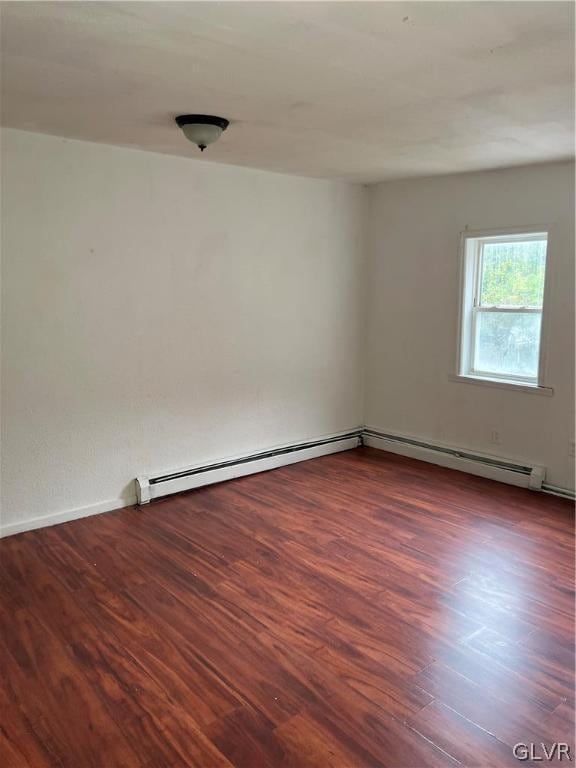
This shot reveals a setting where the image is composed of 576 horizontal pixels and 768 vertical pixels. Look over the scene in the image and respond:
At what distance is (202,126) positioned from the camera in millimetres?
2939

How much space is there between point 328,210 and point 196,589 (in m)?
3.37

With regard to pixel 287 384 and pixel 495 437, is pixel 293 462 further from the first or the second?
pixel 495 437

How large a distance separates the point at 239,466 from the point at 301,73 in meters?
3.01

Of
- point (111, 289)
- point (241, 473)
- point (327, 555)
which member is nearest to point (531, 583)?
point (327, 555)

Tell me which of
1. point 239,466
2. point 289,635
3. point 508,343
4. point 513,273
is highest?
point 513,273

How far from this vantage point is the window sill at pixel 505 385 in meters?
4.25

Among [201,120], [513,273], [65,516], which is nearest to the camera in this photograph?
[201,120]

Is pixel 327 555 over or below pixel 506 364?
below

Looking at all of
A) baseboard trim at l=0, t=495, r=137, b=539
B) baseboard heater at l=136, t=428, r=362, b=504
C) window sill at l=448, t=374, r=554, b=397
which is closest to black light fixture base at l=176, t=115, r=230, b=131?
baseboard heater at l=136, t=428, r=362, b=504

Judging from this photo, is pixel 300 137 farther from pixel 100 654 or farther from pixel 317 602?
pixel 100 654

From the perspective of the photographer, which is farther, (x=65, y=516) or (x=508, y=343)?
(x=508, y=343)

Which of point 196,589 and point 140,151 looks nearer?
point 196,589

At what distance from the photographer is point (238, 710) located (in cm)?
209

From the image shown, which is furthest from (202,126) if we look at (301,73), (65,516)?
(65,516)
